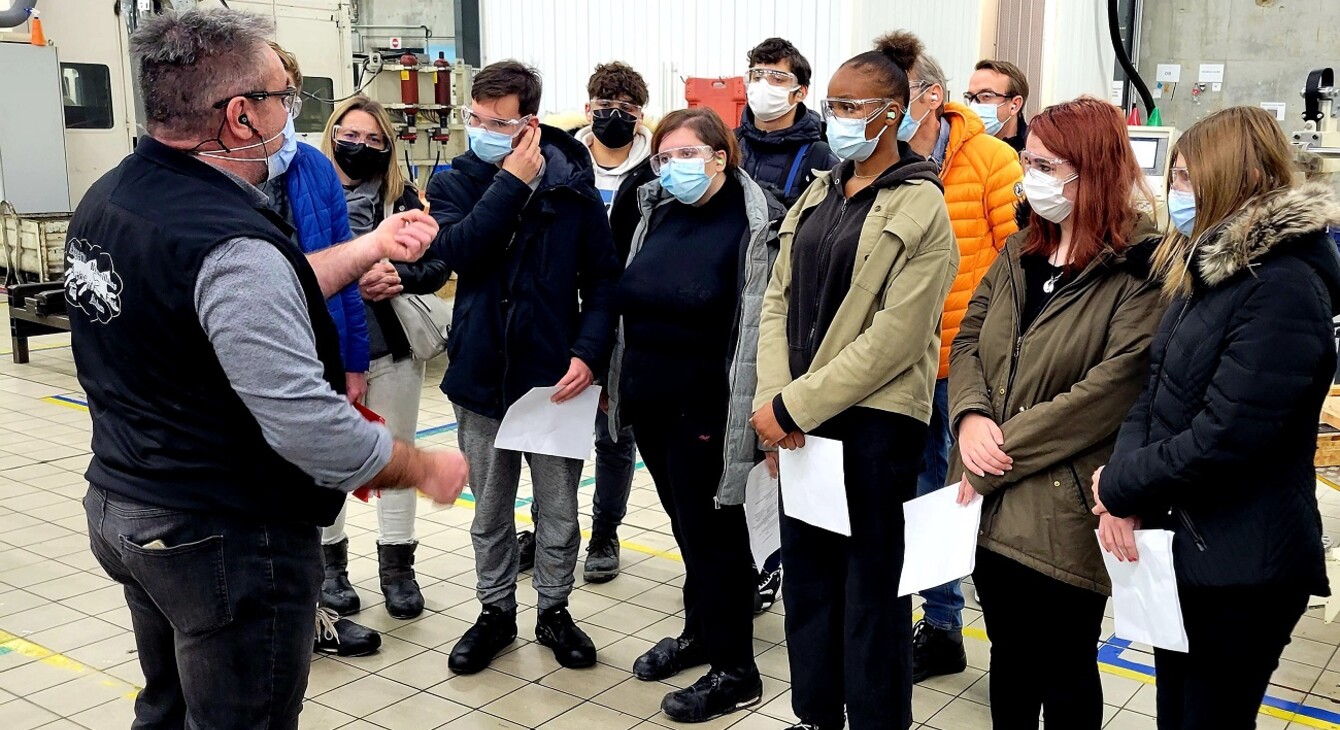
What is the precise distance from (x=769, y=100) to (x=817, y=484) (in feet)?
5.21

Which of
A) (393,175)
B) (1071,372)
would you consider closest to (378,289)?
(393,175)

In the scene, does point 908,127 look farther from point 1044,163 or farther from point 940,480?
point 940,480

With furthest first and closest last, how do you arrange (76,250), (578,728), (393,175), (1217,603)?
(393,175) < (578,728) < (1217,603) < (76,250)

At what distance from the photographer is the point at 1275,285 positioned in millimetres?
2031

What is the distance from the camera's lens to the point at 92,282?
1883 mm

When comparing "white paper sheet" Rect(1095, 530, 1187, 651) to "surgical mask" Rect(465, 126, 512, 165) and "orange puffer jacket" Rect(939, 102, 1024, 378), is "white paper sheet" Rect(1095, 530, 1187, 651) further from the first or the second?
"surgical mask" Rect(465, 126, 512, 165)

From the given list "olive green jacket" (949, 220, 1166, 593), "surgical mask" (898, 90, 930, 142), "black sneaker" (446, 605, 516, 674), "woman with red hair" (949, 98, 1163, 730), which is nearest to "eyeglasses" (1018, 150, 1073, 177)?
"woman with red hair" (949, 98, 1163, 730)

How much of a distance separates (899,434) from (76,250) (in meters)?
1.71

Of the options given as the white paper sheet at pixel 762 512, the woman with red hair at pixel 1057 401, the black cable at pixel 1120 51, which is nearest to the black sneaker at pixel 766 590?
the white paper sheet at pixel 762 512

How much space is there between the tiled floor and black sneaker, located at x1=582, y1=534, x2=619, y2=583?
1.8 inches

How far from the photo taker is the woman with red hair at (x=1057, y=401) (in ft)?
7.67

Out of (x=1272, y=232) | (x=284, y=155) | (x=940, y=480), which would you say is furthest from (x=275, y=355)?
(x=940, y=480)

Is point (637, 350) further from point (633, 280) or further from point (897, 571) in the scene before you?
point (897, 571)

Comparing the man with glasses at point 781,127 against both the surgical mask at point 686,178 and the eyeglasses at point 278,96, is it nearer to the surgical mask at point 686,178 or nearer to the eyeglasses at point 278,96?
the surgical mask at point 686,178
